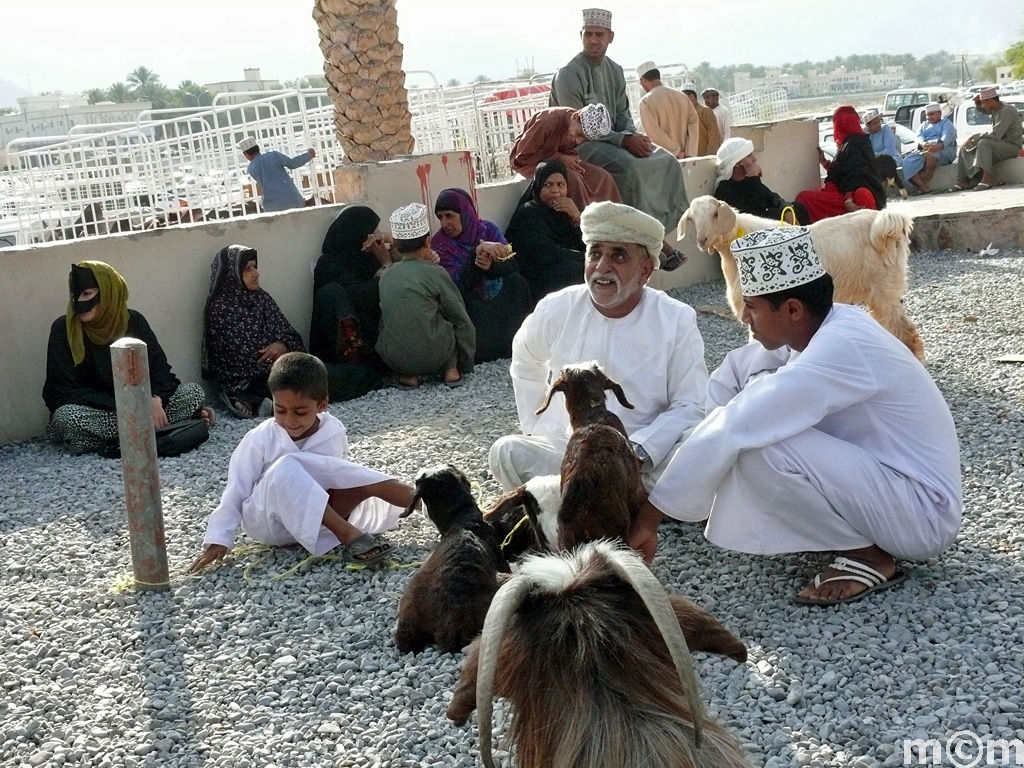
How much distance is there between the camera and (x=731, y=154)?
1127 centimetres

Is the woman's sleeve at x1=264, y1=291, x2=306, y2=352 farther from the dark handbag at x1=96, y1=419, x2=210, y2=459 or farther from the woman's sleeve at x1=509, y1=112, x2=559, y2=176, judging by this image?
the woman's sleeve at x1=509, y1=112, x2=559, y2=176

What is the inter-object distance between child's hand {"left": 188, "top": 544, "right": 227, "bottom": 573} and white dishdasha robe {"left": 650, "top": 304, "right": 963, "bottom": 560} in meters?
1.89

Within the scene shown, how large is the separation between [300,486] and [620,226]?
169 cm

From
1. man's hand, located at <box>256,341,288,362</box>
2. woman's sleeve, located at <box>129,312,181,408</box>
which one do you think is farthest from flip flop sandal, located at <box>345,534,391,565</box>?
man's hand, located at <box>256,341,288,362</box>

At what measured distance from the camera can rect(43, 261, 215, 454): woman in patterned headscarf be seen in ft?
22.8

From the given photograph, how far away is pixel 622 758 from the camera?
1790 millimetres

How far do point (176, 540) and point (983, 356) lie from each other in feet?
18.3

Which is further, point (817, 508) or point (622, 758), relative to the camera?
point (817, 508)

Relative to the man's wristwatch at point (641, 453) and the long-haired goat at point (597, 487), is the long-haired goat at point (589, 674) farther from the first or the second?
the man's wristwatch at point (641, 453)

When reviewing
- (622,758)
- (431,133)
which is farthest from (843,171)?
(622,758)

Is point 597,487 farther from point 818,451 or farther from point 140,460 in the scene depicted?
point 140,460

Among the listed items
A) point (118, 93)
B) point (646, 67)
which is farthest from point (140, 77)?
point (646, 67)

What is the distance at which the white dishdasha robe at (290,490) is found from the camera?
14.4ft

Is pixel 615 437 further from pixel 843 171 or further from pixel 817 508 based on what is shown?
pixel 843 171
